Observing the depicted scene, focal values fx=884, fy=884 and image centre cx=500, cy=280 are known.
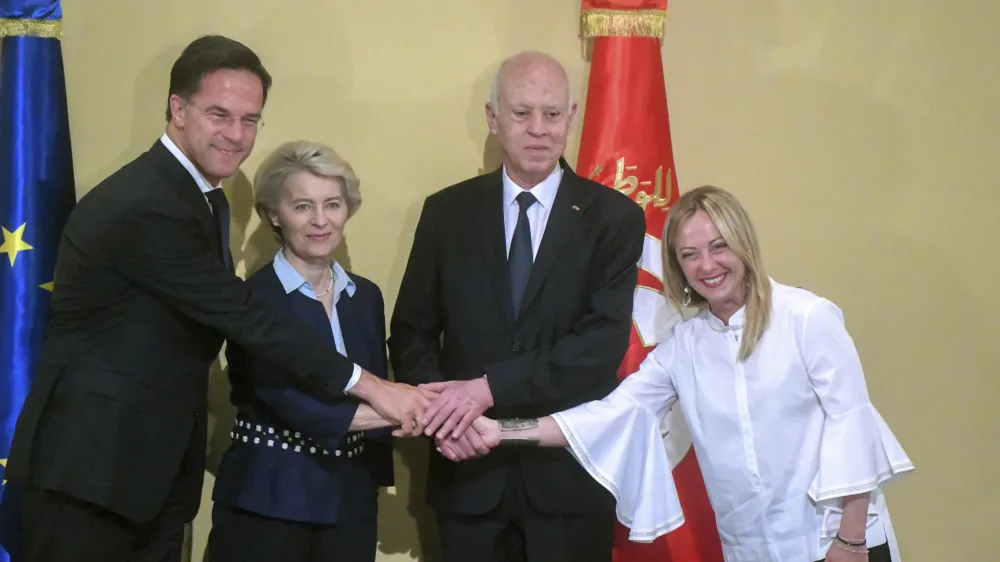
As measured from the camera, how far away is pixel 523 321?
2162mm

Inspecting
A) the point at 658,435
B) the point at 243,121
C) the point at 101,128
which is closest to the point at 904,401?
the point at 658,435

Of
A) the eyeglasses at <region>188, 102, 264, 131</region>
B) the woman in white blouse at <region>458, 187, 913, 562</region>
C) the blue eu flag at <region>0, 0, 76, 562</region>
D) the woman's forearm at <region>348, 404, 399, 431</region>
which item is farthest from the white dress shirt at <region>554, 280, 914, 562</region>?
the blue eu flag at <region>0, 0, 76, 562</region>

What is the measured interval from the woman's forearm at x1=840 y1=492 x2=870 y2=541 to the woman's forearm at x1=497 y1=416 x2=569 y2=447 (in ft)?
2.08

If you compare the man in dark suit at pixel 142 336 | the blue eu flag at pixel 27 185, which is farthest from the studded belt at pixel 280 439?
the blue eu flag at pixel 27 185

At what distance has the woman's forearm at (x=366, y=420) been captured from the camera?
2.13 m

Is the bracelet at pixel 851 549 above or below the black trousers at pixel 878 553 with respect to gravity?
above

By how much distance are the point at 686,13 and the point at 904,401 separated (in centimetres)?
149

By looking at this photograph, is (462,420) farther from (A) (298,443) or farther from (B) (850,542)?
(B) (850,542)

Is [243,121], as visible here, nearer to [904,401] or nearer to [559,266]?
[559,266]

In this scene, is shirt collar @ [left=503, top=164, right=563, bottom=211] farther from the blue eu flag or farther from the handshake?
the blue eu flag

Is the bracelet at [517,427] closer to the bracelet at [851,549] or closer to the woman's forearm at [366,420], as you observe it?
the woman's forearm at [366,420]

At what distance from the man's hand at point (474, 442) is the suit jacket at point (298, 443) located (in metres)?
0.22

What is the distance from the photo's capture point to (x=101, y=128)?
2721 mm

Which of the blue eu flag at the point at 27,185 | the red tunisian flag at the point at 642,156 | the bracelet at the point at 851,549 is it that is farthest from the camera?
the red tunisian flag at the point at 642,156
